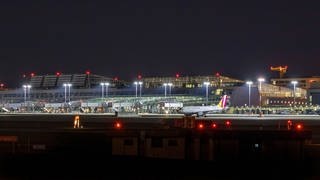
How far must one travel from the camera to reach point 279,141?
32.2 metres

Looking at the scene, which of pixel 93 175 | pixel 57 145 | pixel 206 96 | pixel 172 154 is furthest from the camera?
pixel 206 96

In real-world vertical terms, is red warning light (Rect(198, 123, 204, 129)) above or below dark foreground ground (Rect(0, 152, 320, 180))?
above

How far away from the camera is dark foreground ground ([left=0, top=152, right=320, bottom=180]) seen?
26.8m

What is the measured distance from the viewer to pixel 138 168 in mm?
28797

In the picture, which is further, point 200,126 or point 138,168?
point 200,126

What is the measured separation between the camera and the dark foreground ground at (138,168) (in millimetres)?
26781

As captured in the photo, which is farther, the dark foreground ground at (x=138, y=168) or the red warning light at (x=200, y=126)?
the red warning light at (x=200, y=126)

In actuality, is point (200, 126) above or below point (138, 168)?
above

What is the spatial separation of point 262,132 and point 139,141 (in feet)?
22.8

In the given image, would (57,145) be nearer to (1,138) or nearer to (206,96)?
(1,138)

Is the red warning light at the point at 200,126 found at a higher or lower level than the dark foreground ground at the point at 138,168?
higher

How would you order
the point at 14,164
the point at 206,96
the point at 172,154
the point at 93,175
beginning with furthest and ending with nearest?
the point at 206,96 → the point at 172,154 → the point at 14,164 → the point at 93,175

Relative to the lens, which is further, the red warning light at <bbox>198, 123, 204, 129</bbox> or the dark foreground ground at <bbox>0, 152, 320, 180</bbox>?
the red warning light at <bbox>198, 123, 204, 129</bbox>

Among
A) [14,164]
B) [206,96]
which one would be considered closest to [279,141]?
[14,164]
